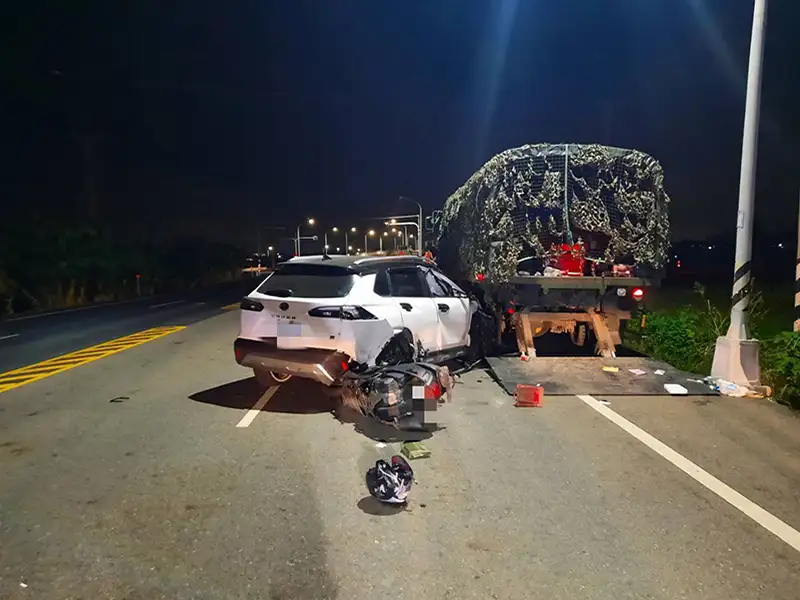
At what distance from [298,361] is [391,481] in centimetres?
253

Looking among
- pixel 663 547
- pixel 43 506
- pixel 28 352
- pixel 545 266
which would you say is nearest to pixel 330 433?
pixel 43 506

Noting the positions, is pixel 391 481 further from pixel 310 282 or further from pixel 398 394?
pixel 310 282

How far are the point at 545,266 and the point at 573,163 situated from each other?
175 centimetres

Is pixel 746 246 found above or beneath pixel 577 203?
beneath

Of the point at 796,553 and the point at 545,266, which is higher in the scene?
the point at 545,266

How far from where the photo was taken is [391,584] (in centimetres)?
350

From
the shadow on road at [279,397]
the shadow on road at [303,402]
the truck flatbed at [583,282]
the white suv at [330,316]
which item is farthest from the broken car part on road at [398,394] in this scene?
the truck flatbed at [583,282]

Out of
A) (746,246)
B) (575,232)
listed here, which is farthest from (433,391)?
(575,232)

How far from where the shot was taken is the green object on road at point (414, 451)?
18.8 feet

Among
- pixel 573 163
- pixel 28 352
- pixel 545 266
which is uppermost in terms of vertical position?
pixel 573 163

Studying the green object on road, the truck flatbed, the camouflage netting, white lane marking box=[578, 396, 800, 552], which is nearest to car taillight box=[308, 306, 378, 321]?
the green object on road

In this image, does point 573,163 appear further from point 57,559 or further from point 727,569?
point 57,559

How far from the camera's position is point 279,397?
8.15 meters

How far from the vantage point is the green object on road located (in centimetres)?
574
